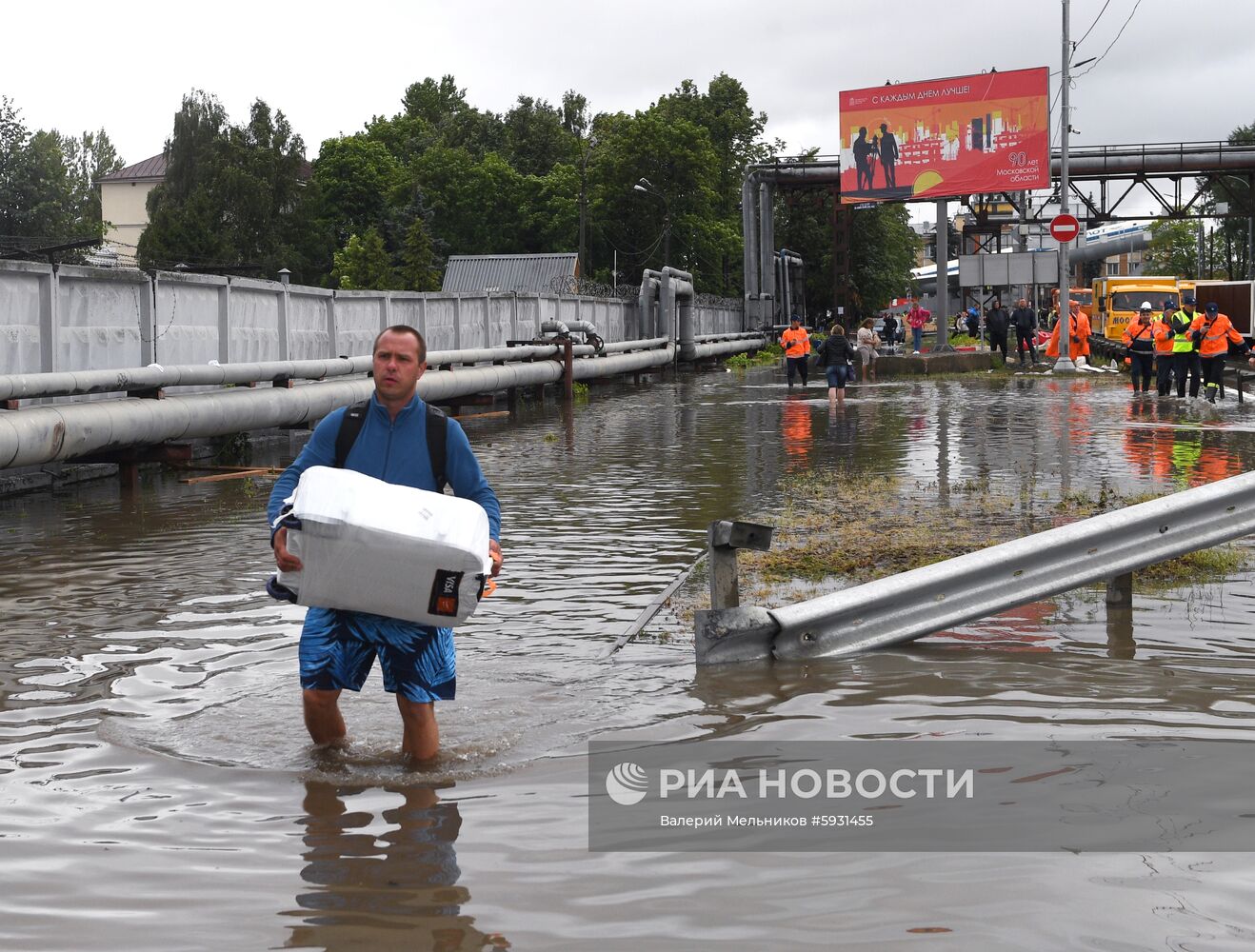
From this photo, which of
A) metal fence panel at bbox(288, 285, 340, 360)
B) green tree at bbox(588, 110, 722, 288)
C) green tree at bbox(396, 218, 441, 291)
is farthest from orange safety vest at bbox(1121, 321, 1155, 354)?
green tree at bbox(396, 218, 441, 291)

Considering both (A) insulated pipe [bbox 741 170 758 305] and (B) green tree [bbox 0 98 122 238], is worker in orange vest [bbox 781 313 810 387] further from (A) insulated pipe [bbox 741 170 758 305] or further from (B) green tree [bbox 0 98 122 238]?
(B) green tree [bbox 0 98 122 238]

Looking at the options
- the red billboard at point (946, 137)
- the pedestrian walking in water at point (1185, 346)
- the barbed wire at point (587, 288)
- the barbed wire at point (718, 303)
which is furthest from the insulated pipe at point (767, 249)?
the pedestrian walking in water at point (1185, 346)

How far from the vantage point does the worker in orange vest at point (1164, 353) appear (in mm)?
27450

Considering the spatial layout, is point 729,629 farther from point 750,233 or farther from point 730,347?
point 750,233

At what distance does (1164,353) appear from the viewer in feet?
91.3

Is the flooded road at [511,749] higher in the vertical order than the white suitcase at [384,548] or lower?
lower

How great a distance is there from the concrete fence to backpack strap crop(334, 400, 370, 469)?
10.2m

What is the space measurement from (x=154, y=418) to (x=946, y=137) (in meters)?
39.8

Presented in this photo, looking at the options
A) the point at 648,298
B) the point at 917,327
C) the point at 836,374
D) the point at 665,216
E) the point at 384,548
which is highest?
the point at 665,216

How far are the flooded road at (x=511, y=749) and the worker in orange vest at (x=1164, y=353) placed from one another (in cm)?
1647

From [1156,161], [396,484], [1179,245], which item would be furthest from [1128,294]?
[1179,245]

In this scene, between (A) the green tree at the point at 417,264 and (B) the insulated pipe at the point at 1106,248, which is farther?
(B) the insulated pipe at the point at 1106,248

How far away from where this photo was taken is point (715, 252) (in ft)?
268

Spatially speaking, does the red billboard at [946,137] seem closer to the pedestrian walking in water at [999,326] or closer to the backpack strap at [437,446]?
the pedestrian walking in water at [999,326]
